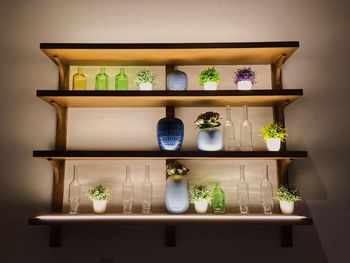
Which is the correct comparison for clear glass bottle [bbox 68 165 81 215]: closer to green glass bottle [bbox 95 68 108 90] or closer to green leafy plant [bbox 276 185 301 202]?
green glass bottle [bbox 95 68 108 90]

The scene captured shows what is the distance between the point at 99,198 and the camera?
5.97 feet

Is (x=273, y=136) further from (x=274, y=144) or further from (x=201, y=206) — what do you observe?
(x=201, y=206)

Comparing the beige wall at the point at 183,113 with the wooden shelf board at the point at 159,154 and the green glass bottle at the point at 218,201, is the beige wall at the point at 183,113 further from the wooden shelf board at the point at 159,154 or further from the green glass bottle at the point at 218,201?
the wooden shelf board at the point at 159,154

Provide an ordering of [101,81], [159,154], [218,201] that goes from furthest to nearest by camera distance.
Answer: [101,81] → [218,201] → [159,154]

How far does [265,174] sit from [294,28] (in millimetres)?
982

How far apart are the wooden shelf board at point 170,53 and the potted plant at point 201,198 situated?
2.57 feet

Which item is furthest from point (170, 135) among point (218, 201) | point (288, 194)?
point (288, 194)

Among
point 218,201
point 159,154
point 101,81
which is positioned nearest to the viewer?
point 159,154

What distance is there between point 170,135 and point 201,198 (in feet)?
1.29

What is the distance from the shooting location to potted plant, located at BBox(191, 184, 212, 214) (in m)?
1.79

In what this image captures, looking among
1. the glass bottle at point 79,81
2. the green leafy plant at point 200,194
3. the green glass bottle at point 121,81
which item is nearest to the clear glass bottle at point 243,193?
the green leafy plant at point 200,194

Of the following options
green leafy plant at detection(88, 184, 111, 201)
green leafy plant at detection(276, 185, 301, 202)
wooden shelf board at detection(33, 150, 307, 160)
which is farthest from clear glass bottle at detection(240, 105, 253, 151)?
green leafy plant at detection(88, 184, 111, 201)

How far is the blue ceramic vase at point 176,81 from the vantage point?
1860mm

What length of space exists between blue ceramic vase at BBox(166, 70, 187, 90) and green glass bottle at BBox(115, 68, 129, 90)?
0.92ft
